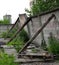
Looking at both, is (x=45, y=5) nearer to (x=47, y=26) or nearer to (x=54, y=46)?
(x=47, y=26)

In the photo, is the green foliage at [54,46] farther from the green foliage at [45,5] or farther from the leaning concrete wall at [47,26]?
the green foliage at [45,5]

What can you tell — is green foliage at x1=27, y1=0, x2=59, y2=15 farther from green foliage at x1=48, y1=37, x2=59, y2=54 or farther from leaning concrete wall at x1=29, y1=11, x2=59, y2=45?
green foliage at x1=48, y1=37, x2=59, y2=54

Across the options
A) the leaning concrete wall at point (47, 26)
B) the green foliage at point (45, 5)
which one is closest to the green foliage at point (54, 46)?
the leaning concrete wall at point (47, 26)

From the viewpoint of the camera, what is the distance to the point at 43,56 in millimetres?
7137

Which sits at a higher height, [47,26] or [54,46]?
[47,26]

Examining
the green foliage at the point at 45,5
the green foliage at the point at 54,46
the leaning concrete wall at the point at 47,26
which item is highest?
the green foliage at the point at 45,5

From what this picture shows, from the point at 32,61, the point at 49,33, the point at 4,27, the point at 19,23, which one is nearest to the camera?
the point at 32,61

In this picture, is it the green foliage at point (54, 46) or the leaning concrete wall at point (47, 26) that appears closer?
the green foliage at point (54, 46)

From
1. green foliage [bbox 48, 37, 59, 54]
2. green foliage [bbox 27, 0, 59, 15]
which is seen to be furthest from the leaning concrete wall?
green foliage [bbox 27, 0, 59, 15]

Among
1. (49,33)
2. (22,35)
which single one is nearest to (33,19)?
(22,35)

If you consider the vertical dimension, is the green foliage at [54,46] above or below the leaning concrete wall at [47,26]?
below

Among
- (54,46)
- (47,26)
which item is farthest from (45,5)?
(54,46)

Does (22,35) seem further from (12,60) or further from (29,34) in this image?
(12,60)

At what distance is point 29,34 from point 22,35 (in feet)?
1.10
